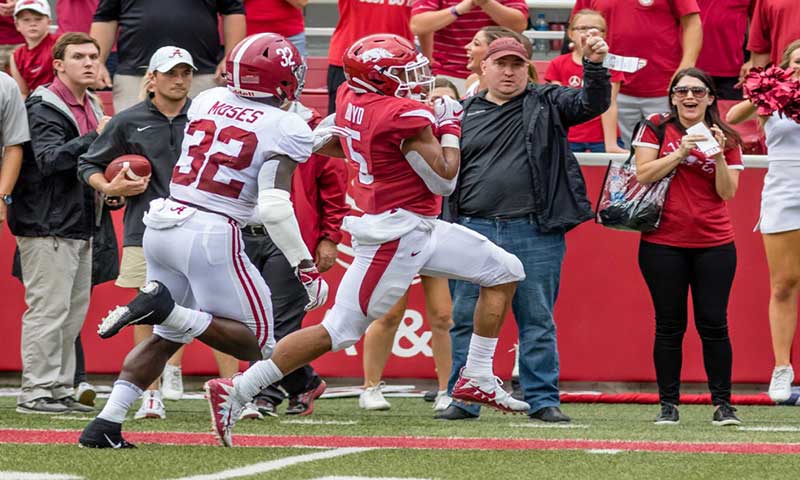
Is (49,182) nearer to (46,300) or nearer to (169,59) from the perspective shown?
(46,300)

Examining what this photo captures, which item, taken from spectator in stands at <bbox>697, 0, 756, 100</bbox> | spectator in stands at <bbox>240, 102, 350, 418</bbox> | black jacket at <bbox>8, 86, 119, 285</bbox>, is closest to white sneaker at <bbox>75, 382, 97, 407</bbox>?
black jacket at <bbox>8, 86, 119, 285</bbox>

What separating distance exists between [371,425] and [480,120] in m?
1.68

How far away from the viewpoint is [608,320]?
850 cm

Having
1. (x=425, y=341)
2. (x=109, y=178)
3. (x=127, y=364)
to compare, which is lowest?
(x=425, y=341)

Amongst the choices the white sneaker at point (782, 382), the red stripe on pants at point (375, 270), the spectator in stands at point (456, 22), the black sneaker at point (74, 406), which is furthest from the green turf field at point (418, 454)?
the spectator in stands at point (456, 22)

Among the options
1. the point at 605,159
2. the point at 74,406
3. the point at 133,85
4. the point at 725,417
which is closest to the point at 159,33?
the point at 133,85

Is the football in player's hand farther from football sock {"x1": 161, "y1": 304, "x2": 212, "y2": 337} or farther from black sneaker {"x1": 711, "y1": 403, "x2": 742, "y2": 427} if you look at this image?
black sneaker {"x1": 711, "y1": 403, "x2": 742, "y2": 427}

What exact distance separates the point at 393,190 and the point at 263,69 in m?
0.84

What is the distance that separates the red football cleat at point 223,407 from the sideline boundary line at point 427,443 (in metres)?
0.12

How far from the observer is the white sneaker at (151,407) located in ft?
22.6

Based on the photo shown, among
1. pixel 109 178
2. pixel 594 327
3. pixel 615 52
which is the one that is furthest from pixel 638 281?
pixel 109 178

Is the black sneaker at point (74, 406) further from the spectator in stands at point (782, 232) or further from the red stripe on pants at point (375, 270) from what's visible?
the spectator in stands at point (782, 232)

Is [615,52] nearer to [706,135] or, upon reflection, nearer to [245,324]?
[706,135]

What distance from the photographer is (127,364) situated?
18.4ft
